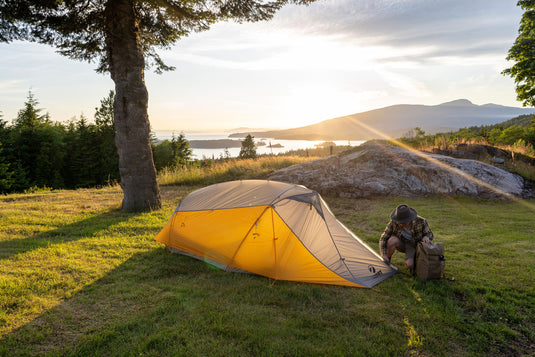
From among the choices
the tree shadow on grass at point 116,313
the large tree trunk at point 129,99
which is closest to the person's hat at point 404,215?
the tree shadow on grass at point 116,313

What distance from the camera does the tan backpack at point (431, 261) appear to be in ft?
15.4

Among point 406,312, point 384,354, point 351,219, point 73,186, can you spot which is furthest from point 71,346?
point 73,186

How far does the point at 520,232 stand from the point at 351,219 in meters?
3.96

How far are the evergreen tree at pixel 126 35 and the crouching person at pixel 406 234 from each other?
6.97 m

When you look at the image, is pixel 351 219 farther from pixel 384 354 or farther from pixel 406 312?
pixel 384 354

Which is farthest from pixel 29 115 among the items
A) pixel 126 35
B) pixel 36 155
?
pixel 126 35

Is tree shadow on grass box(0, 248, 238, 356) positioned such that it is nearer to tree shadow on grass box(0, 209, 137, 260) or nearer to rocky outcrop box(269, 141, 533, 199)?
tree shadow on grass box(0, 209, 137, 260)

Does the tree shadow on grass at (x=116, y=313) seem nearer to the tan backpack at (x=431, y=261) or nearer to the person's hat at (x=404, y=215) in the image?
the person's hat at (x=404, y=215)

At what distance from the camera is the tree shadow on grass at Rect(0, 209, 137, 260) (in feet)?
19.1

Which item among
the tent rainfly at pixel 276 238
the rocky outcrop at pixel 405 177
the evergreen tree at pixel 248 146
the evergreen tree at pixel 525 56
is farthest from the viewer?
the evergreen tree at pixel 248 146

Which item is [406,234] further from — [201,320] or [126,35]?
[126,35]

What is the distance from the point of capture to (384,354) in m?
3.11

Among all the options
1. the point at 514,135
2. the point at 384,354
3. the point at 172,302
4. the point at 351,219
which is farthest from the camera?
the point at 514,135

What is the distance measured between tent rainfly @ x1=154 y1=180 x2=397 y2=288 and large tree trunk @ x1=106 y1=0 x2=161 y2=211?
12.3ft
